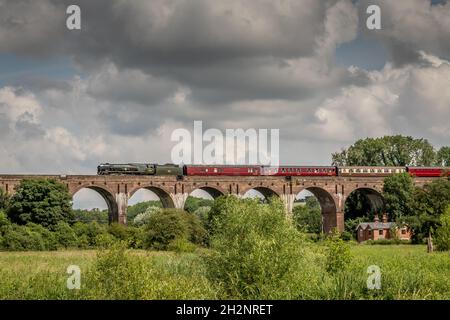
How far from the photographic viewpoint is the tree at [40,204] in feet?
179

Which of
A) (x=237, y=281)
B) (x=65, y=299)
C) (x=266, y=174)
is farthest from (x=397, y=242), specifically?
(x=65, y=299)

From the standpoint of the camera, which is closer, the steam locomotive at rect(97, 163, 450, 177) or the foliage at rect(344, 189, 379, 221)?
the steam locomotive at rect(97, 163, 450, 177)

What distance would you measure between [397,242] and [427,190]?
598cm

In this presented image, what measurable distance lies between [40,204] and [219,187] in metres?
21.3

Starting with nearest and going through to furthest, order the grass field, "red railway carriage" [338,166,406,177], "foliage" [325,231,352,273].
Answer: the grass field < "foliage" [325,231,352,273] < "red railway carriage" [338,166,406,177]

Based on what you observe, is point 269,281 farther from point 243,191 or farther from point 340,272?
point 243,191

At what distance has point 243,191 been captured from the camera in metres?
71.2

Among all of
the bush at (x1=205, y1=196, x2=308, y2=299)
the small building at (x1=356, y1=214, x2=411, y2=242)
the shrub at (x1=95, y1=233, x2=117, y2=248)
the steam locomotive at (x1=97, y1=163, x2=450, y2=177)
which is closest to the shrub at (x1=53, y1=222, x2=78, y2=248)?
the steam locomotive at (x1=97, y1=163, x2=450, y2=177)

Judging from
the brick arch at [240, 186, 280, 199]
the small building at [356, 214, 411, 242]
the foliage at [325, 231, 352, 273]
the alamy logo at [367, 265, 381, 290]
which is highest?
the brick arch at [240, 186, 280, 199]

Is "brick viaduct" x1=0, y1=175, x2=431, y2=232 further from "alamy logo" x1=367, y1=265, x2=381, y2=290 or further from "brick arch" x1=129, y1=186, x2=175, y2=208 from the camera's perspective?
"alamy logo" x1=367, y1=265, x2=381, y2=290

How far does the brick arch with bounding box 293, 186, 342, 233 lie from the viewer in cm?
7444

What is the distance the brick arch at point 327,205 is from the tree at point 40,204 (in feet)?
90.3

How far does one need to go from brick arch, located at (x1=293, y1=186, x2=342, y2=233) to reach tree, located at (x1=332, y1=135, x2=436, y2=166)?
50.8ft

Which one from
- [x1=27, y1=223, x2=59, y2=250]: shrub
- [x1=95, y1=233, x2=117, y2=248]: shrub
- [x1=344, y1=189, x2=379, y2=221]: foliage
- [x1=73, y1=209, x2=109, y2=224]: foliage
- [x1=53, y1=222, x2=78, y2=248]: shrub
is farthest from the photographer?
[x1=73, y1=209, x2=109, y2=224]: foliage
